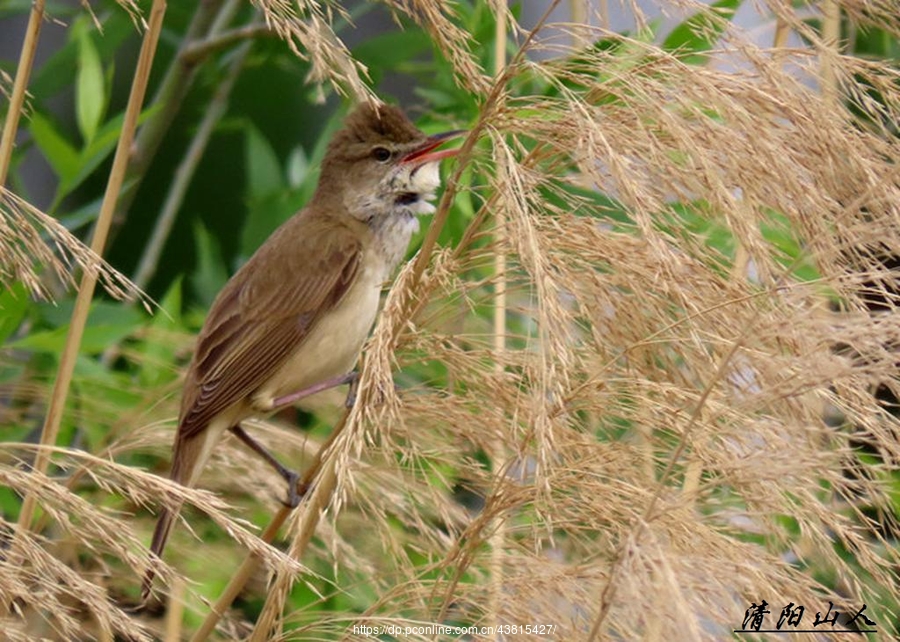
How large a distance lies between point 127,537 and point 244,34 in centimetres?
166

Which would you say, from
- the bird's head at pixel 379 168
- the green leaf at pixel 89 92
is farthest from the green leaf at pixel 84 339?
the bird's head at pixel 379 168

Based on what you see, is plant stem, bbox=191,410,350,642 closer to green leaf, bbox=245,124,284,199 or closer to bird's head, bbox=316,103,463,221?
bird's head, bbox=316,103,463,221

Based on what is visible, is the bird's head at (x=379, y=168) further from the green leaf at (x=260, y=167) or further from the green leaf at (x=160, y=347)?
the green leaf at (x=160, y=347)

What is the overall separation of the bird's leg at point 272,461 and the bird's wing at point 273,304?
0.31 ft

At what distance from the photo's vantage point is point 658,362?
6.98 feet

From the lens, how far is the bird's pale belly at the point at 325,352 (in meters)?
3.23

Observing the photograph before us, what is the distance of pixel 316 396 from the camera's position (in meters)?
3.30

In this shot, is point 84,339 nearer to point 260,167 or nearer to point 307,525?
point 260,167

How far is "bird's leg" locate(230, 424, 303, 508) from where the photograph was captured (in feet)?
8.57

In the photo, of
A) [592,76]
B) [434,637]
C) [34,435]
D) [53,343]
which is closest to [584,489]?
[434,637]

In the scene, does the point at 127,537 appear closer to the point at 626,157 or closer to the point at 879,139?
the point at 626,157

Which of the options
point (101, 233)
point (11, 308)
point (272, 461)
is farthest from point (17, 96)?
point (272, 461)

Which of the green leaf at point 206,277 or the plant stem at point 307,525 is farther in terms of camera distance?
the green leaf at point 206,277

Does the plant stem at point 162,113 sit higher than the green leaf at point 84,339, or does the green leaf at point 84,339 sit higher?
the plant stem at point 162,113
